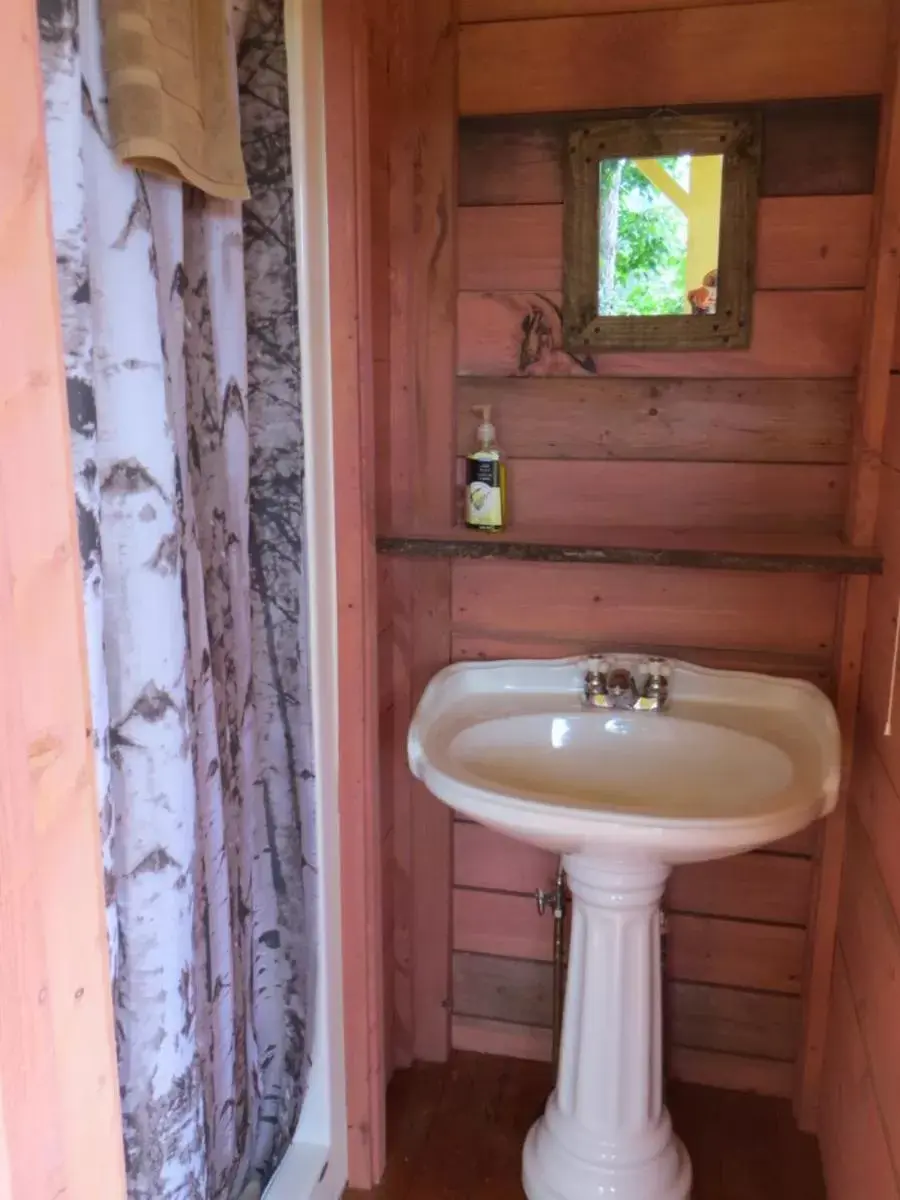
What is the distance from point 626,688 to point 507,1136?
33.4 inches

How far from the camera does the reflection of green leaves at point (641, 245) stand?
1614 millimetres

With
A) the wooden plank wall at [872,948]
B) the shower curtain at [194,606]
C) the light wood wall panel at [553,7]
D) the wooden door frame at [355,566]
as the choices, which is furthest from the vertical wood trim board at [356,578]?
the wooden plank wall at [872,948]

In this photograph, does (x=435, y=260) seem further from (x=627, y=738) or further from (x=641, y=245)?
(x=627, y=738)

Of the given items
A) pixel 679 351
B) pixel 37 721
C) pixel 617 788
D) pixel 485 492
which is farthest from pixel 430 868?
pixel 37 721

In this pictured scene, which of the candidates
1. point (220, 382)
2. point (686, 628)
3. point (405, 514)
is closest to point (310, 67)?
point (220, 382)

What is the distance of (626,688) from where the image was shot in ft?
5.41

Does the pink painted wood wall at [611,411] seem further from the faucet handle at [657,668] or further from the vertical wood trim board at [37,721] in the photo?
the vertical wood trim board at [37,721]

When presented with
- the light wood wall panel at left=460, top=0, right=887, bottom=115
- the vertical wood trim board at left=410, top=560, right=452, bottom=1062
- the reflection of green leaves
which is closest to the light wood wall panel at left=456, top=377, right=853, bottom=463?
the reflection of green leaves

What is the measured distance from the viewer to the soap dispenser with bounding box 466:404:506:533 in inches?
66.1

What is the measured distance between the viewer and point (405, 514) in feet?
5.87

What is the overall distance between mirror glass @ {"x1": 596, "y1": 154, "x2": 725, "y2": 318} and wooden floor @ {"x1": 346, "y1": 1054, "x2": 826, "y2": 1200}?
4.60 feet

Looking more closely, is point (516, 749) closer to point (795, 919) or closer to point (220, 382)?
point (795, 919)

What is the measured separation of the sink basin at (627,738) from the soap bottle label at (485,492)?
250 mm

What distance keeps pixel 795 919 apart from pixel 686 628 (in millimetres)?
561
